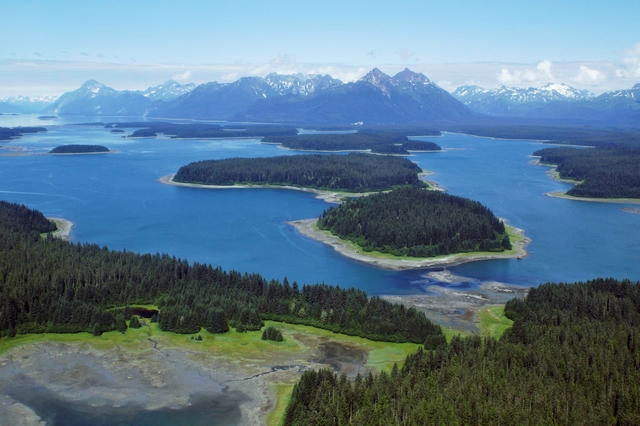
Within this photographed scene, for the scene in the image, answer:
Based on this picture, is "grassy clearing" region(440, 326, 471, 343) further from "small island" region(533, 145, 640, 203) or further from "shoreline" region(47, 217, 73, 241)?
"small island" region(533, 145, 640, 203)

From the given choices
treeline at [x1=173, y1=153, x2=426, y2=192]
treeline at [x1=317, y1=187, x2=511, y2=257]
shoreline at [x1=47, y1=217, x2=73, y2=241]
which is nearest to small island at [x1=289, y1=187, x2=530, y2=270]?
treeline at [x1=317, y1=187, x2=511, y2=257]

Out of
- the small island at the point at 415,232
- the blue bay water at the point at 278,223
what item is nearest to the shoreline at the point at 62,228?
the blue bay water at the point at 278,223

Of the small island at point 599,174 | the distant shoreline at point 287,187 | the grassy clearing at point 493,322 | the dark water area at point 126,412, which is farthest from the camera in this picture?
the small island at point 599,174

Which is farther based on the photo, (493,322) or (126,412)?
(493,322)

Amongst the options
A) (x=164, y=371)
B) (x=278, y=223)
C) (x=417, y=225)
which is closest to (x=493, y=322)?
(x=164, y=371)

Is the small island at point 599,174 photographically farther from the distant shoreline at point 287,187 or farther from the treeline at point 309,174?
the distant shoreline at point 287,187

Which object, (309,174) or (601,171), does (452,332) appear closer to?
(309,174)

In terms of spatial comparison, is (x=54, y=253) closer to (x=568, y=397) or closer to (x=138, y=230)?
(x=138, y=230)

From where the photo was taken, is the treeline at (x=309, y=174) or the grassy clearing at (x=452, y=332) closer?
the grassy clearing at (x=452, y=332)
